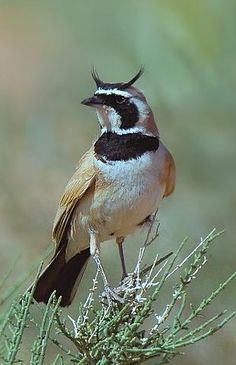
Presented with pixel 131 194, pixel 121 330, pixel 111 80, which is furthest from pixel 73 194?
pixel 111 80

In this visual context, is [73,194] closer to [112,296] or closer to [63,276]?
[63,276]

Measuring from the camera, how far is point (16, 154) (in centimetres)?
292

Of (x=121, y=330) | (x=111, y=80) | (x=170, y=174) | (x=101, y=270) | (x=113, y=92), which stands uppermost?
(x=111, y=80)

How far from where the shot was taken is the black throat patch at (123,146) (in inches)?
62.6

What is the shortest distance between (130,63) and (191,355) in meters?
0.90

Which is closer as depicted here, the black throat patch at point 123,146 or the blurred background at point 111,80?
the black throat patch at point 123,146

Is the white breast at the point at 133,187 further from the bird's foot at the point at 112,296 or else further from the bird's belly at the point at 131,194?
the bird's foot at the point at 112,296

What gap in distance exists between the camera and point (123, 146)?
1.59m

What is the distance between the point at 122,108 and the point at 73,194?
174 millimetres

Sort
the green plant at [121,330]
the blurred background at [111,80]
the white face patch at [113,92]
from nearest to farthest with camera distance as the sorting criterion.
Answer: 1. the green plant at [121,330]
2. the white face patch at [113,92]
3. the blurred background at [111,80]

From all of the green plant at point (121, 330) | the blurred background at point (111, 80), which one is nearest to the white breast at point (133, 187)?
the green plant at point (121, 330)

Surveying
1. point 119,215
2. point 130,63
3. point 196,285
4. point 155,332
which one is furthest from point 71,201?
point 130,63

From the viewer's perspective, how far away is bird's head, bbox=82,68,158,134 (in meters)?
1.57

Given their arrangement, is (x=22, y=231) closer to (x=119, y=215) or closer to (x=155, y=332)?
(x=119, y=215)
